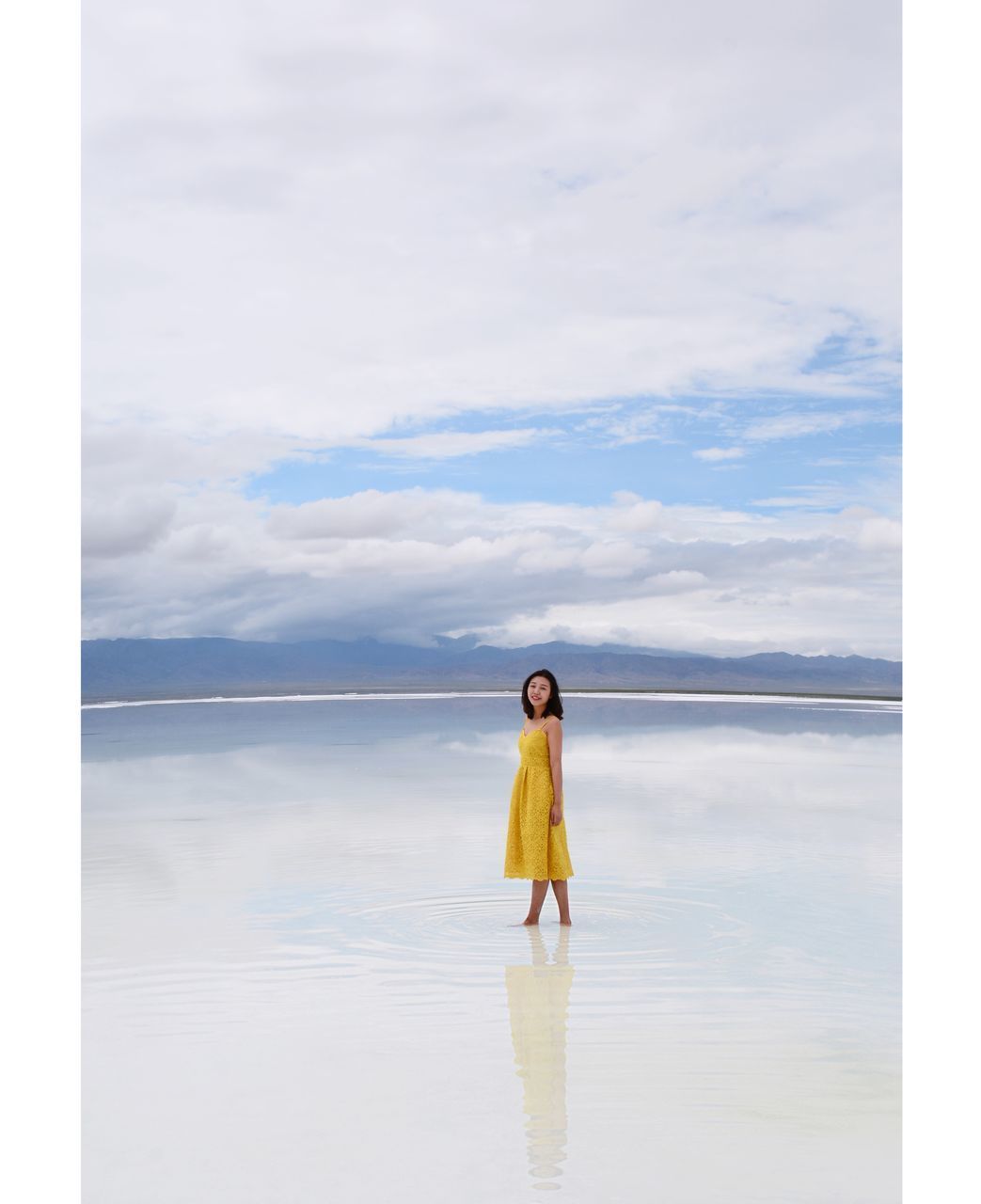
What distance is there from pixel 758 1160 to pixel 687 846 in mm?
5976

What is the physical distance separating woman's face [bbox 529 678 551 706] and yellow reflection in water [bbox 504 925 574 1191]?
1.27 meters

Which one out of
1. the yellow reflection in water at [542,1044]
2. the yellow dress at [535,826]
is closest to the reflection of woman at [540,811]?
the yellow dress at [535,826]

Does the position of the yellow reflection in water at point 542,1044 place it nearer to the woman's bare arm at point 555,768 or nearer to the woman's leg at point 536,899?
the woman's leg at point 536,899

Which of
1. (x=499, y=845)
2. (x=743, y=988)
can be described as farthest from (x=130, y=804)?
(x=743, y=988)

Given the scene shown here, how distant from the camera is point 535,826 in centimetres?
686

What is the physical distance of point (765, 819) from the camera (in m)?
11.3

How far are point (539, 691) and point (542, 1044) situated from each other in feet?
8.37

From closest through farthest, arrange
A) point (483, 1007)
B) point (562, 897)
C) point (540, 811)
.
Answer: point (483, 1007), point (562, 897), point (540, 811)

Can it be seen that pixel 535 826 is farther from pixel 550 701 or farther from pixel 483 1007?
pixel 483 1007

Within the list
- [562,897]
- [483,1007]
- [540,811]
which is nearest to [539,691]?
[540,811]

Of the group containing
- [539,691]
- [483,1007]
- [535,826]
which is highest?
[539,691]
